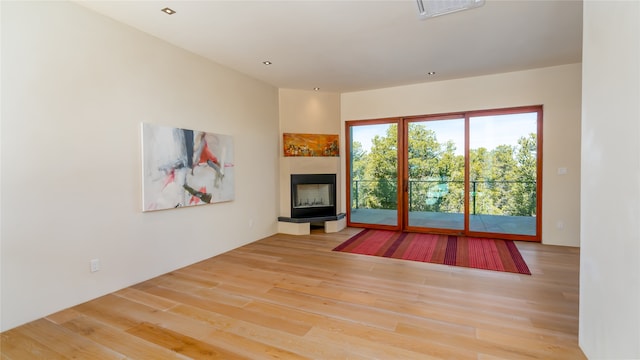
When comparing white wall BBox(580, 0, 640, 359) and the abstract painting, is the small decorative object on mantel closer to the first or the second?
the abstract painting

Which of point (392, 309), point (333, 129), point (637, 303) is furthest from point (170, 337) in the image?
point (333, 129)

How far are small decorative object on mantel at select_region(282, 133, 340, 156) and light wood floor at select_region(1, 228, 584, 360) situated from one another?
2.65 meters

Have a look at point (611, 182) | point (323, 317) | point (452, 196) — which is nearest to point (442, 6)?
point (611, 182)

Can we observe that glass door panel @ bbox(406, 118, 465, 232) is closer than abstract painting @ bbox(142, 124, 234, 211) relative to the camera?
No

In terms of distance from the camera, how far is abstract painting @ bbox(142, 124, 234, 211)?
Answer: 3215mm

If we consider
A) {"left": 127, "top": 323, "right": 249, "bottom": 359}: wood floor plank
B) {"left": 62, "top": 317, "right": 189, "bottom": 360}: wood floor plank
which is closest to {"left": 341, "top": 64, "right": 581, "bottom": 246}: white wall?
{"left": 127, "top": 323, "right": 249, "bottom": 359}: wood floor plank

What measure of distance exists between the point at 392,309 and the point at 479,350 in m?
0.74

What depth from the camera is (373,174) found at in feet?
19.4

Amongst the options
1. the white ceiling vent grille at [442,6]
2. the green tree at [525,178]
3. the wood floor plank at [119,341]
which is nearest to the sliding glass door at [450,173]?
the green tree at [525,178]

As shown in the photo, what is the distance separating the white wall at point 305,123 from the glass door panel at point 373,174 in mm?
432

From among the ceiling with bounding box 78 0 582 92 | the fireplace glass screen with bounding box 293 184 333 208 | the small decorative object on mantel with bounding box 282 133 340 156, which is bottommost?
the fireplace glass screen with bounding box 293 184 333 208

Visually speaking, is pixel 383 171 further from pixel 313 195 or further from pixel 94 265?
pixel 94 265

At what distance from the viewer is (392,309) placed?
2521 mm

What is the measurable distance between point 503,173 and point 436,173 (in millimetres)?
1092
